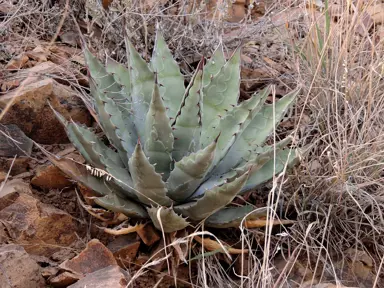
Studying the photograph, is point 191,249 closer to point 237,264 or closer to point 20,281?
point 237,264

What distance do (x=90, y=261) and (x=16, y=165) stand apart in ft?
1.87

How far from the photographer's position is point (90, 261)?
6.05 ft

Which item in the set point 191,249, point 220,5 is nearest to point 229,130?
point 191,249

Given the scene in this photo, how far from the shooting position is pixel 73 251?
2.02m

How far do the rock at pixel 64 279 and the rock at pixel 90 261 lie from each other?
0.02 meters

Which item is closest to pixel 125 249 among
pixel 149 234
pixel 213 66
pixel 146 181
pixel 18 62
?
pixel 149 234

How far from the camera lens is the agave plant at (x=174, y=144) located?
1.84 meters

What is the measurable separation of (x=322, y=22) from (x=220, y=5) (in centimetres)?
56

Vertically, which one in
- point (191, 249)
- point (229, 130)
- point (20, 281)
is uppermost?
point (229, 130)

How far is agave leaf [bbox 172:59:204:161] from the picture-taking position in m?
1.86

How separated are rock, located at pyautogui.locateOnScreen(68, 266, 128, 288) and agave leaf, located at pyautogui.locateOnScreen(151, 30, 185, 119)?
0.64 meters

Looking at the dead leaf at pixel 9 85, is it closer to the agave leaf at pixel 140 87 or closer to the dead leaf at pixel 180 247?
the agave leaf at pixel 140 87

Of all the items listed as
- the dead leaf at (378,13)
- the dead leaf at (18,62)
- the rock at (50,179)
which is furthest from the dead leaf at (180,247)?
the dead leaf at (378,13)

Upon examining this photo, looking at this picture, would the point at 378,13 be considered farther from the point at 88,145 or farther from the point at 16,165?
the point at 16,165
